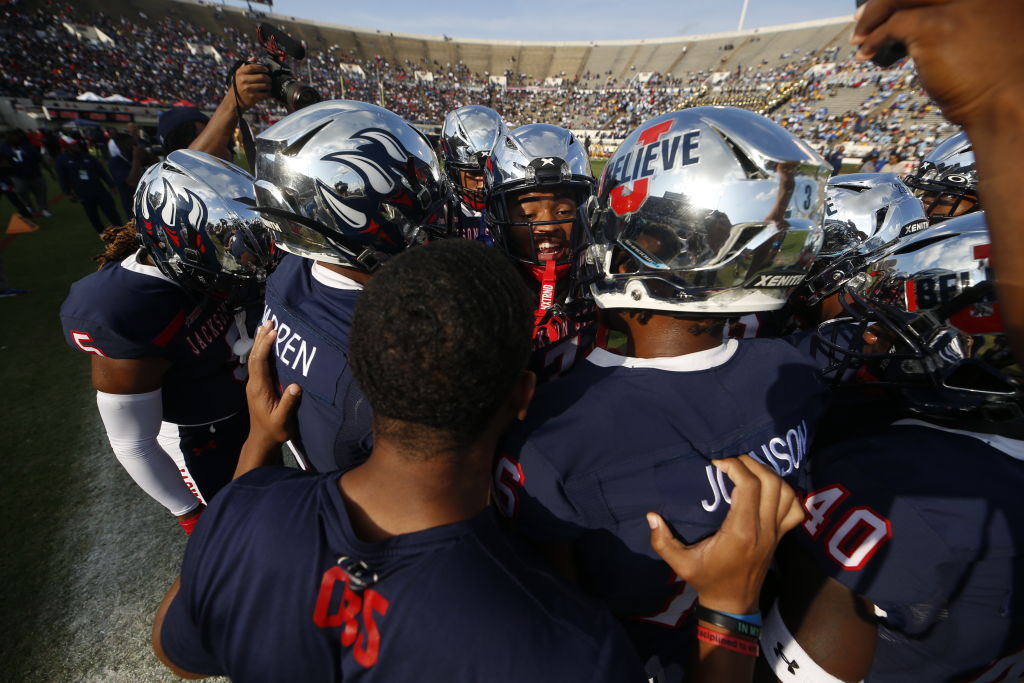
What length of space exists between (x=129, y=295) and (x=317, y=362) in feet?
4.38

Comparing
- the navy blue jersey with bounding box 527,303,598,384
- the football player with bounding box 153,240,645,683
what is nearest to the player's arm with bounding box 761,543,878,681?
the football player with bounding box 153,240,645,683

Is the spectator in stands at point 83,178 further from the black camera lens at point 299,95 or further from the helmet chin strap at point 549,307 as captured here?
the helmet chin strap at point 549,307

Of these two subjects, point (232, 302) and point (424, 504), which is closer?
point (424, 504)

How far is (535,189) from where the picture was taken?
3.06m

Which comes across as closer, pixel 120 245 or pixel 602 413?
pixel 602 413

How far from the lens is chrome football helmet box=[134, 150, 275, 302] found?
222cm

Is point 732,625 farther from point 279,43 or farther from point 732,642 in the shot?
point 279,43

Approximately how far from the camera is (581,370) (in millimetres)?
1494

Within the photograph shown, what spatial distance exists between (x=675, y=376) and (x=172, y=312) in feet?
8.01

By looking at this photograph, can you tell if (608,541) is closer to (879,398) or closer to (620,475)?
(620,475)

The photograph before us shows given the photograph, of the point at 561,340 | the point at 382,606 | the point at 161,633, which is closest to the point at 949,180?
the point at 561,340

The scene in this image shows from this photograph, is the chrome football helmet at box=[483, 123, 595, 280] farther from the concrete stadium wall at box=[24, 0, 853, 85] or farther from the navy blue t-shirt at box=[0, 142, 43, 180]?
the concrete stadium wall at box=[24, 0, 853, 85]

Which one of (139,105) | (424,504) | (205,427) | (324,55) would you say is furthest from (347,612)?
(324,55)

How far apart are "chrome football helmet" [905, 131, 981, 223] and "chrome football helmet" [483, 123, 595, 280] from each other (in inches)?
112
